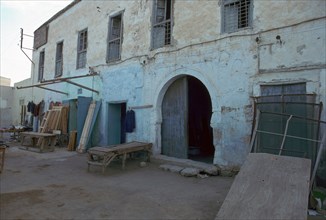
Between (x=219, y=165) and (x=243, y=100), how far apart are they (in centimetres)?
184

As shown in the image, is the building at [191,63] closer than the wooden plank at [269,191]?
No

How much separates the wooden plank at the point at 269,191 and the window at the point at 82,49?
10.1 metres

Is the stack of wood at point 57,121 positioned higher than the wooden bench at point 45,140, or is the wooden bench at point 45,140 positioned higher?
the stack of wood at point 57,121

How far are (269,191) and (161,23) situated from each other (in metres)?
6.72

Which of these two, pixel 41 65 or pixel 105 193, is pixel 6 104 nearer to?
pixel 41 65

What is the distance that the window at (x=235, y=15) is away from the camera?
269 inches

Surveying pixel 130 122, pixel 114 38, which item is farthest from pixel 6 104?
pixel 130 122

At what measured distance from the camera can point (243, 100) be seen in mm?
6547

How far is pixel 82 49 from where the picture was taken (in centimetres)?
1251

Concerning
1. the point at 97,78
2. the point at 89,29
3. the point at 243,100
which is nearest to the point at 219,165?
the point at 243,100

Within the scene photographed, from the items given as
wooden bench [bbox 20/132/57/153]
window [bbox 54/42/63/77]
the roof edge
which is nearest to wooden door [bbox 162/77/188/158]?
wooden bench [bbox 20/132/57/153]

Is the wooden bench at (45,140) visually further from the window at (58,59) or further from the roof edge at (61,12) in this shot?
the roof edge at (61,12)

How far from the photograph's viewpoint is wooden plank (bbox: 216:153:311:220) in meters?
3.28

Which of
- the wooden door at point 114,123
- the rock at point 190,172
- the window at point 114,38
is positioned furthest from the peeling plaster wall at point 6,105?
the rock at point 190,172
